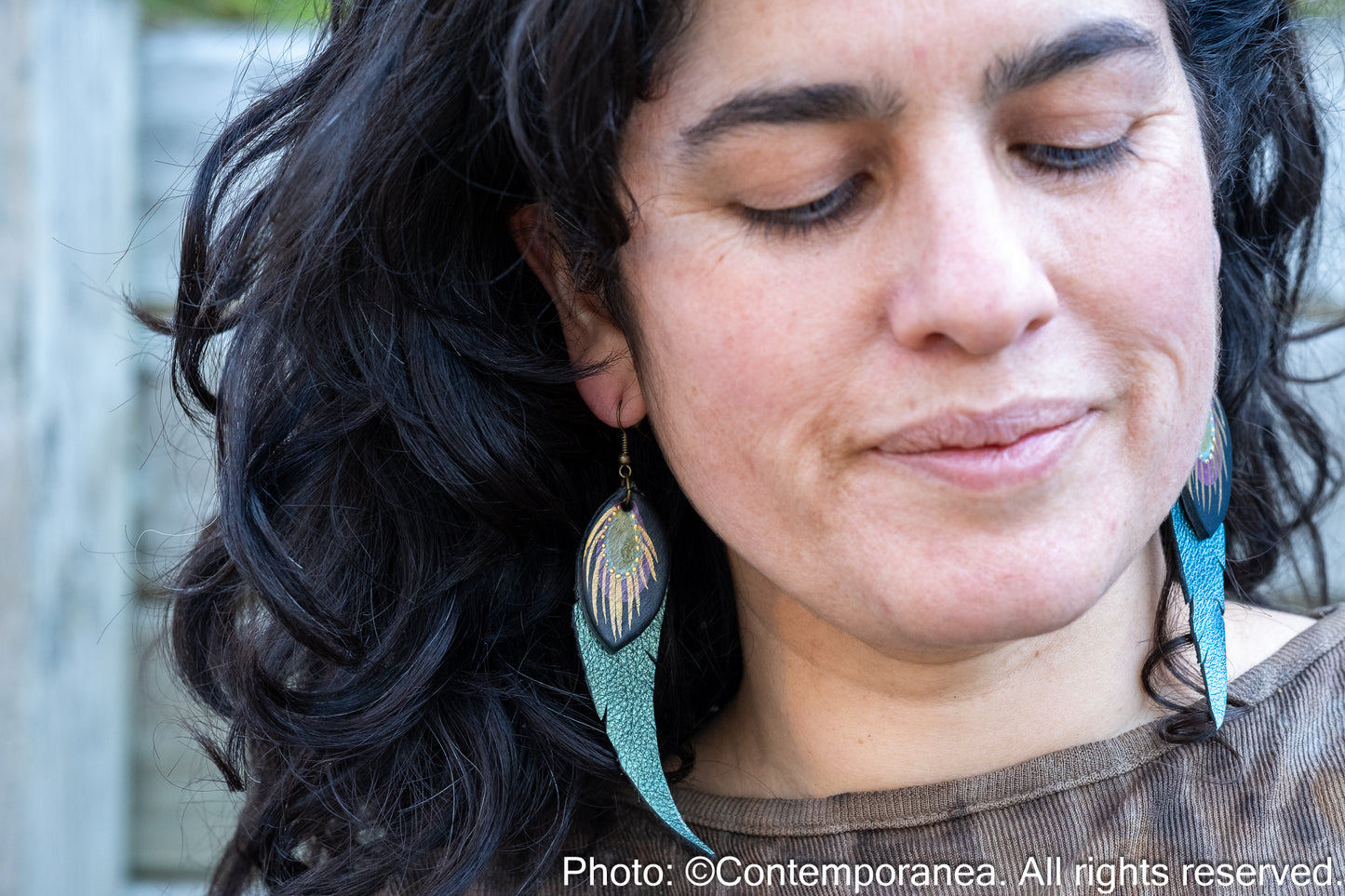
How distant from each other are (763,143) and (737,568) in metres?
0.64

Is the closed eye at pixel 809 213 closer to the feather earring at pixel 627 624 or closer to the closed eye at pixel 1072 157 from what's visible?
the closed eye at pixel 1072 157

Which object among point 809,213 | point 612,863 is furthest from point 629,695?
point 809,213

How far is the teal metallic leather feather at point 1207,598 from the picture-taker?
1306mm

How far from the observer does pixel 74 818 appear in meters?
2.33

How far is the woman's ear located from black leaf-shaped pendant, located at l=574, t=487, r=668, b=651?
11 cm

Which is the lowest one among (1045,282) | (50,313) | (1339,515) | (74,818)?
(74,818)

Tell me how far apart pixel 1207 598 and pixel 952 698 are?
0.30 meters

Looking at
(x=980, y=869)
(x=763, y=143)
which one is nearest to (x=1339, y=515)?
(x=980, y=869)

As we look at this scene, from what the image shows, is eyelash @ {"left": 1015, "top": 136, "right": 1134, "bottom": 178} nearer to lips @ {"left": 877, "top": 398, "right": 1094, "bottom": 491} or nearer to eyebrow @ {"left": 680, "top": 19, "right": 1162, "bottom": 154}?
eyebrow @ {"left": 680, "top": 19, "right": 1162, "bottom": 154}

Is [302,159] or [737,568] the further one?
[737,568]

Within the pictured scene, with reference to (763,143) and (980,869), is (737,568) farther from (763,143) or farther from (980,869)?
(763,143)

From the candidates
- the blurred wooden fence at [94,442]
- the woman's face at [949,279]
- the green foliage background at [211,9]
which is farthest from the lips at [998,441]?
the green foliage background at [211,9]

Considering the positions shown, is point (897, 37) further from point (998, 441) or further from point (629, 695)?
point (629, 695)

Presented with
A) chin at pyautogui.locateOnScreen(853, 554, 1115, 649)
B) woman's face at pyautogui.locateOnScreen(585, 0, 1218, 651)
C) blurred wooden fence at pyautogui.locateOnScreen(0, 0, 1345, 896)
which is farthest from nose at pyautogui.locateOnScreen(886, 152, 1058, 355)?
blurred wooden fence at pyautogui.locateOnScreen(0, 0, 1345, 896)
